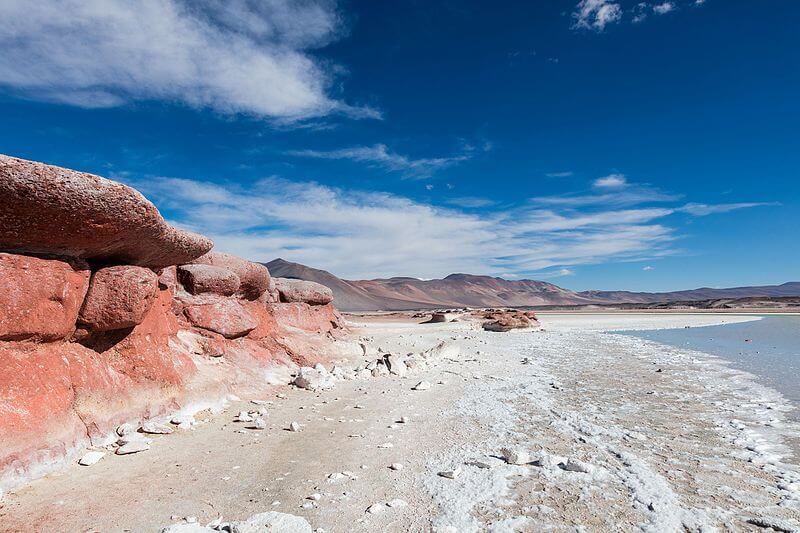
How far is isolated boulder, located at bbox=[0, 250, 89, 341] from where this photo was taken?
4719 millimetres

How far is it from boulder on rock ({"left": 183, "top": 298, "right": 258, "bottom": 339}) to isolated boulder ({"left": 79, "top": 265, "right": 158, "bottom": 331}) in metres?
2.76

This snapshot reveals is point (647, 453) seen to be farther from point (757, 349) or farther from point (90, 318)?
point (757, 349)

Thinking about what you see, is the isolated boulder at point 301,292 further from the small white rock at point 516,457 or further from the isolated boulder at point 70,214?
the small white rock at point 516,457

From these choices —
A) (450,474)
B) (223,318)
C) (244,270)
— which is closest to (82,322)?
(223,318)

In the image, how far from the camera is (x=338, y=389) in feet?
29.9

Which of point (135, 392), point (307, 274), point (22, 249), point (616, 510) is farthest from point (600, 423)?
point (307, 274)

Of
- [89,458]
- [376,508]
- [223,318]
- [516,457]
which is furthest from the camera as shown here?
[223,318]

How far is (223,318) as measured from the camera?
9602 millimetres

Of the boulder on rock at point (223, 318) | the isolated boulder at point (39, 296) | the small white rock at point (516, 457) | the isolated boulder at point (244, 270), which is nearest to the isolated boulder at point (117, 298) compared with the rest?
the isolated boulder at point (39, 296)

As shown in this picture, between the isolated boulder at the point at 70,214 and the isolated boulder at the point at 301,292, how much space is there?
27.0 feet

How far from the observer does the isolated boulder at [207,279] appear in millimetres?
9523

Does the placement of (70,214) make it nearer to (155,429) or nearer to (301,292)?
(155,429)

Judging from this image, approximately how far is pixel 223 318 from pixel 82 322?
3.97 m

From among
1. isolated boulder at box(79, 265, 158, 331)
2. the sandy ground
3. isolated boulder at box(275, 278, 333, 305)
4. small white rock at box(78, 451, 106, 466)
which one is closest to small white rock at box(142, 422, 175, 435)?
the sandy ground
